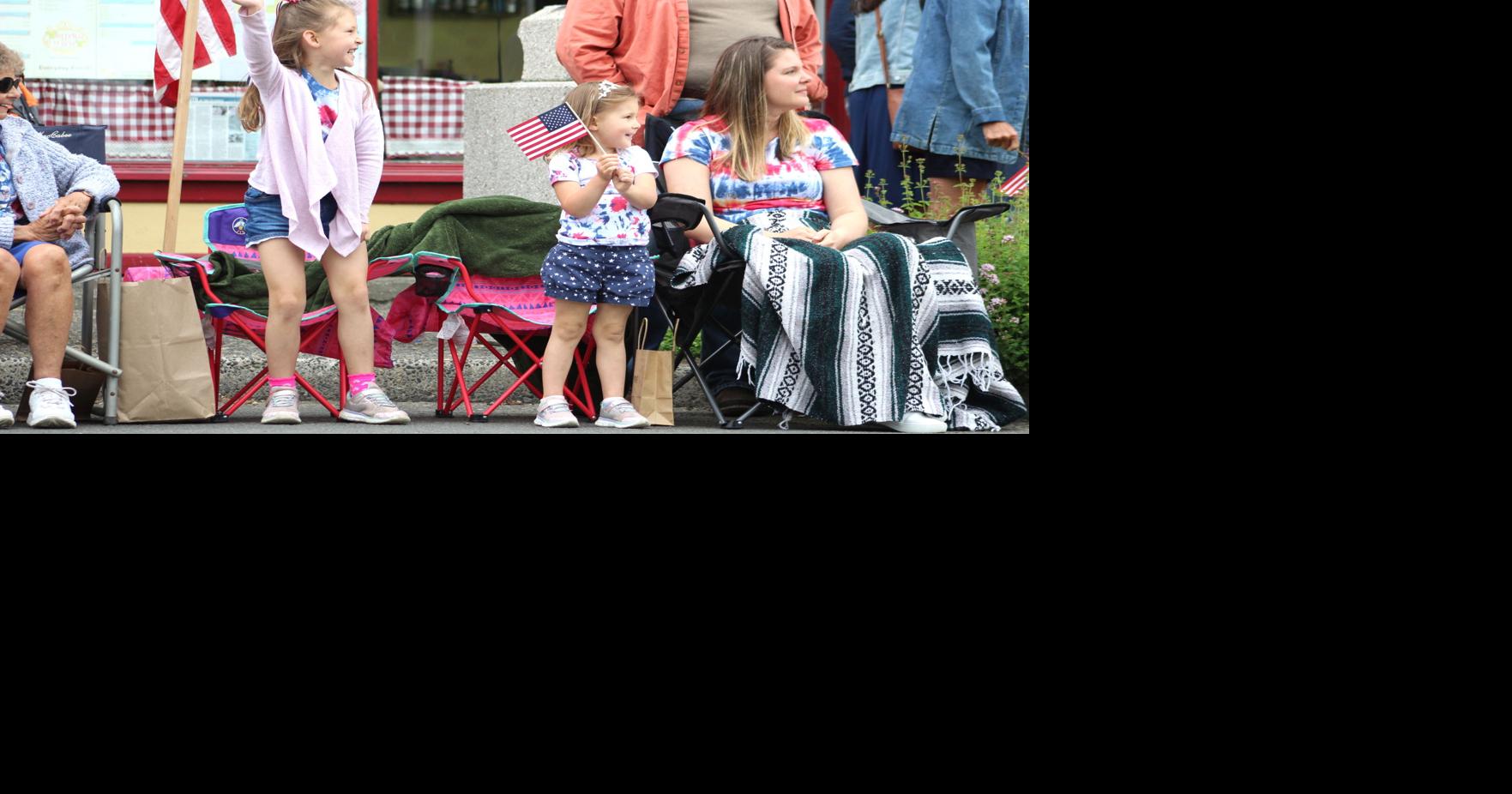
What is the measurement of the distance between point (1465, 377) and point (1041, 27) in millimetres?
887

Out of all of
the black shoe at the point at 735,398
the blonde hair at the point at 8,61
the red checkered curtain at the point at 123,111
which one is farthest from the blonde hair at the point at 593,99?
the red checkered curtain at the point at 123,111

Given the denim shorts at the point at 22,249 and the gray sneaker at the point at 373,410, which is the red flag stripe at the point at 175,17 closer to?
the denim shorts at the point at 22,249

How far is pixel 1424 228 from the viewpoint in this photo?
8.49 ft

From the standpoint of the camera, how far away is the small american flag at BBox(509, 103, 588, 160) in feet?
17.9

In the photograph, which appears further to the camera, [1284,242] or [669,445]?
[669,445]

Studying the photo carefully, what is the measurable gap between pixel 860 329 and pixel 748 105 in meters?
0.91

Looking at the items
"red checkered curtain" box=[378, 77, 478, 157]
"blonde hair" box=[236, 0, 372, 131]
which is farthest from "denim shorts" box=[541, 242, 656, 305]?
"red checkered curtain" box=[378, 77, 478, 157]

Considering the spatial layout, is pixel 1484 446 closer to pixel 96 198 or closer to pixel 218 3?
pixel 96 198

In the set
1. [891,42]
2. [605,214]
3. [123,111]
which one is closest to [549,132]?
[605,214]

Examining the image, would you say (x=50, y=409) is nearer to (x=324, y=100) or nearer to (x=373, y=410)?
(x=373, y=410)

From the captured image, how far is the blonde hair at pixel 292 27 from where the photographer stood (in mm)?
5457

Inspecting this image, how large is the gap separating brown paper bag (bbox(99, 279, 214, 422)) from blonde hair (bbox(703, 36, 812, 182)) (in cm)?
184

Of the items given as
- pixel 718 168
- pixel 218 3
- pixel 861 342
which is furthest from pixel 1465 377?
pixel 218 3

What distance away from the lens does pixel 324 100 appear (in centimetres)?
556
